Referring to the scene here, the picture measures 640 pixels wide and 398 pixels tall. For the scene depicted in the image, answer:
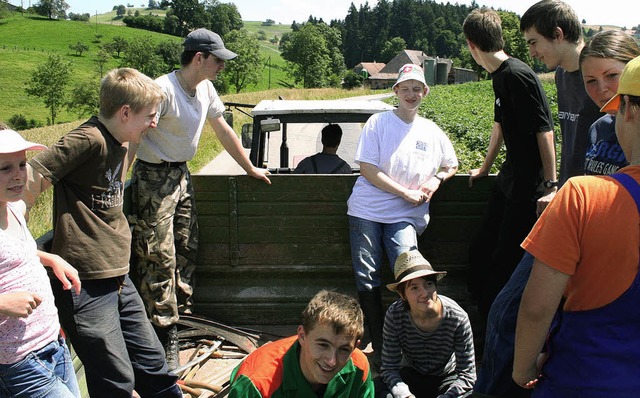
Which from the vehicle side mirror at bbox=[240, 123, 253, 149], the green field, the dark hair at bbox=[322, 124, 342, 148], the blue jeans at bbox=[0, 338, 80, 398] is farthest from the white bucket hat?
the green field

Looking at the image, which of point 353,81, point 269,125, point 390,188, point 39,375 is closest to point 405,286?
point 390,188

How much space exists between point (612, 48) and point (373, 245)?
2.02 meters

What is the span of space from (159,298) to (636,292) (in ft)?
10.0

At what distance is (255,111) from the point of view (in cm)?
568

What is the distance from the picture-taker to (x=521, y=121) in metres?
4.04

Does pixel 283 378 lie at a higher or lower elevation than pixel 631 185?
lower

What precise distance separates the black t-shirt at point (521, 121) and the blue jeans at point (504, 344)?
5.14ft

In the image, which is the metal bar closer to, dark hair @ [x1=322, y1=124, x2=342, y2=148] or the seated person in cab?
the seated person in cab

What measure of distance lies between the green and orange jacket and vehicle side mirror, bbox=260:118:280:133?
2.53 meters

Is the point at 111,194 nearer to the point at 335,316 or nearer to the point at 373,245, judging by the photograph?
the point at 335,316

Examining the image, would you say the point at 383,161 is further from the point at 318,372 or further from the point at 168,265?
the point at 318,372

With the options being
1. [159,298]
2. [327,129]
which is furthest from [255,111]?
[159,298]

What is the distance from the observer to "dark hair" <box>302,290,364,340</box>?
2863mm

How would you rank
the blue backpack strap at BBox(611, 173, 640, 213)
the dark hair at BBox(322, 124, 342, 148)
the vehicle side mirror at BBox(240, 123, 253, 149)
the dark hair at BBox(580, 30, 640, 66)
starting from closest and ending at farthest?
the blue backpack strap at BBox(611, 173, 640, 213) → the dark hair at BBox(580, 30, 640, 66) → the dark hair at BBox(322, 124, 342, 148) → the vehicle side mirror at BBox(240, 123, 253, 149)
